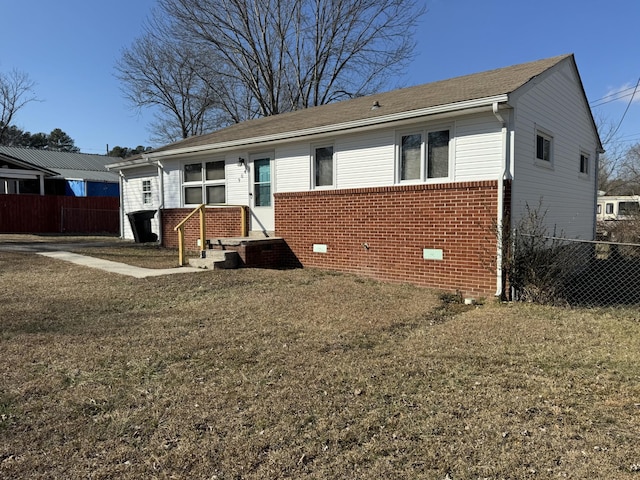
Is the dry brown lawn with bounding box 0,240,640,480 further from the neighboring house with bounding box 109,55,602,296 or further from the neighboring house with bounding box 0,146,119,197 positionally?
the neighboring house with bounding box 0,146,119,197

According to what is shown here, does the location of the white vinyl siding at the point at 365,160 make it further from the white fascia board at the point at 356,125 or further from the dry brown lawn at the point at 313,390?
the dry brown lawn at the point at 313,390

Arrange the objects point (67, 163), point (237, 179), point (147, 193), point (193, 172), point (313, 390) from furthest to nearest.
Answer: point (67, 163) < point (147, 193) < point (193, 172) < point (237, 179) < point (313, 390)

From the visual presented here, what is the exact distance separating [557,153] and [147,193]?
42.3 feet

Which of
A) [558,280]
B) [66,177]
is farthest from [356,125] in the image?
[66,177]

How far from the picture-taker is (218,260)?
962 centimetres

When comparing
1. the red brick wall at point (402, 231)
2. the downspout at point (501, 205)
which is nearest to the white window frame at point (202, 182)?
the red brick wall at point (402, 231)

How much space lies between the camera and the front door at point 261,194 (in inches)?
453

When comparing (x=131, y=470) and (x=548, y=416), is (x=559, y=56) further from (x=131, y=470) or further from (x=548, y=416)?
(x=131, y=470)

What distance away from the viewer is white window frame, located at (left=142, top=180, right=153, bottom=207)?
52.1 feet

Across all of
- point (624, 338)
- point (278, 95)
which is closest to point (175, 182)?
point (624, 338)

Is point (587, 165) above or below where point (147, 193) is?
above

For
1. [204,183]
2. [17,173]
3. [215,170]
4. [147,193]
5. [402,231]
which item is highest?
[17,173]

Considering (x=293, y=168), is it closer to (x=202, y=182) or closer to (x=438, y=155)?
(x=202, y=182)

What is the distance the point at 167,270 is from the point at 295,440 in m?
7.20
